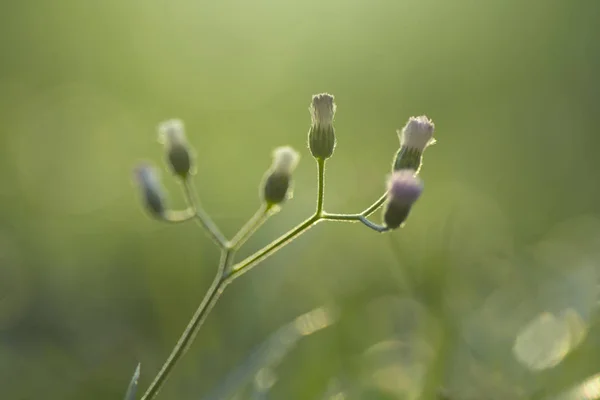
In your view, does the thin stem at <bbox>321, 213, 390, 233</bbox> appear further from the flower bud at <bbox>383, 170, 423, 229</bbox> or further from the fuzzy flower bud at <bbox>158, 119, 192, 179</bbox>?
the fuzzy flower bud at <bbox>158, 119, 192, 179</bbox>

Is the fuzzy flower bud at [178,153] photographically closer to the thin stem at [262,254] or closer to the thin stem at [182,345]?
the thin stem at [262,254]

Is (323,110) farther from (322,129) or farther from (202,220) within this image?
(202,220)

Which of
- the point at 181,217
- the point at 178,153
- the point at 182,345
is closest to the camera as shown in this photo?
the point at 182,345

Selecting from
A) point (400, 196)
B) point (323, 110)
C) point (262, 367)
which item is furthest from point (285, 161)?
point (262, 367)

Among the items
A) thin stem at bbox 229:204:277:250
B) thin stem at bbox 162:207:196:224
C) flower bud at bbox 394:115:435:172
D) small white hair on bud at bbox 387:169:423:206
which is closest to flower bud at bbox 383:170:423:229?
small white hair on bud at bbox 387:169:423:206

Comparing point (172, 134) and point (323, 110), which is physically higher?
point (172, 134)

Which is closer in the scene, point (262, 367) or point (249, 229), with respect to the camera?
point (249, 229)

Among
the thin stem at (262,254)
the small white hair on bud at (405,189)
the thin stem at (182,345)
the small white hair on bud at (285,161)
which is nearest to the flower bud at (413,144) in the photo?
the small white hair on bud at (405,189)
